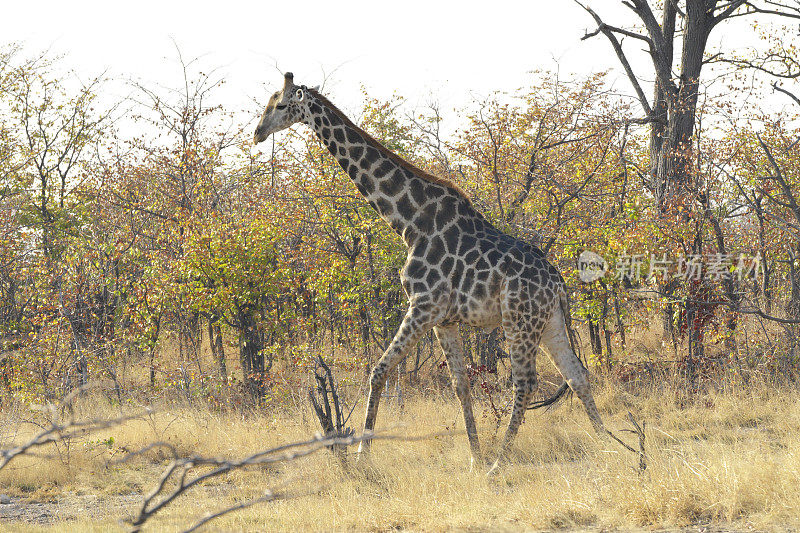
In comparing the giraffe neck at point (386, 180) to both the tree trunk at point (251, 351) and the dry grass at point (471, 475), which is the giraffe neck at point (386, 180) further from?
the tree trunk at point (251, 351)

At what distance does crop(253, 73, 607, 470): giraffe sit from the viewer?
26.3ft

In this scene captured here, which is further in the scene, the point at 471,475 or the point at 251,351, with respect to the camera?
the point at 251,351

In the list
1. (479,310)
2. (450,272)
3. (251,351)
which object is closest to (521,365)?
(479,310)

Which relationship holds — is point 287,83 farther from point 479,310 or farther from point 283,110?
point 479,310

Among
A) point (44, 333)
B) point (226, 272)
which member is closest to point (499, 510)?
point (226, 272)

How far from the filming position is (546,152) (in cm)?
1273

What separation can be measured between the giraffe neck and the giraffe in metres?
0.01

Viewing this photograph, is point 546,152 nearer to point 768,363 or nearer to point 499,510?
point 768,363

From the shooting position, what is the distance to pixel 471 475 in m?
7.57

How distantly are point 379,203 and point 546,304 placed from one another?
200 cm

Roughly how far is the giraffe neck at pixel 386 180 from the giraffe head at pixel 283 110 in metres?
0.12

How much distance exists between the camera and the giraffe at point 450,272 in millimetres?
8031

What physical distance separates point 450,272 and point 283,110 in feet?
8.06

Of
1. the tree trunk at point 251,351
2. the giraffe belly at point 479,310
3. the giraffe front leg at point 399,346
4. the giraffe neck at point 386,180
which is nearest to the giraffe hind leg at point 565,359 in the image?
the giraffe belly at point 479,310
